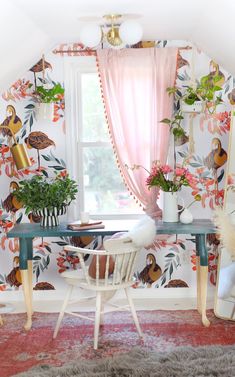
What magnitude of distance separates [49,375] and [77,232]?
115 centimetres

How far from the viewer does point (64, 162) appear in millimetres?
4660

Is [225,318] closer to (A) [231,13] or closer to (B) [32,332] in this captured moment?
(B) [32,332]

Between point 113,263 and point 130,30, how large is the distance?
1590 millimetres

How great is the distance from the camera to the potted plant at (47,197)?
4121 millimetres

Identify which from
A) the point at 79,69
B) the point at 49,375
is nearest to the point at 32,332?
the point at 49,375

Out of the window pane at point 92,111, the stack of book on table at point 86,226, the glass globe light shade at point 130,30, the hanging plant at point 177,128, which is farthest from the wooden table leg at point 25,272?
the glass globe light shade at point 130,30

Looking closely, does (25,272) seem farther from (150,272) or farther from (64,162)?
(150,272)

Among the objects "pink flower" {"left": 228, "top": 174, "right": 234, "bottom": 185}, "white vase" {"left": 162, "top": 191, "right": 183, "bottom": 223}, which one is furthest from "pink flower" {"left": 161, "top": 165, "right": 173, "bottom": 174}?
"pink flower" {"left": 228, "top": 174, "right": 234, "bottom": 185}

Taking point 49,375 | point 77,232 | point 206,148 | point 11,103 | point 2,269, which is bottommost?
point 49,375

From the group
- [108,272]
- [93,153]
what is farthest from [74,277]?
[93,153]

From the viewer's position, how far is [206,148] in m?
4.65

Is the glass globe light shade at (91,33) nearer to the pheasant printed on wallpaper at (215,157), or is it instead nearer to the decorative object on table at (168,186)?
the decorative object on table at (168,186)

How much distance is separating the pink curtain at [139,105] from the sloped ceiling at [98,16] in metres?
0.23

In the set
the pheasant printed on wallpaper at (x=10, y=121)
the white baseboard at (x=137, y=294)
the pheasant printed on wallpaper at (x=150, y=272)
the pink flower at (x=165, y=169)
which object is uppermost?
the pheasant printed on wallpaper at (x=10, y=121)
